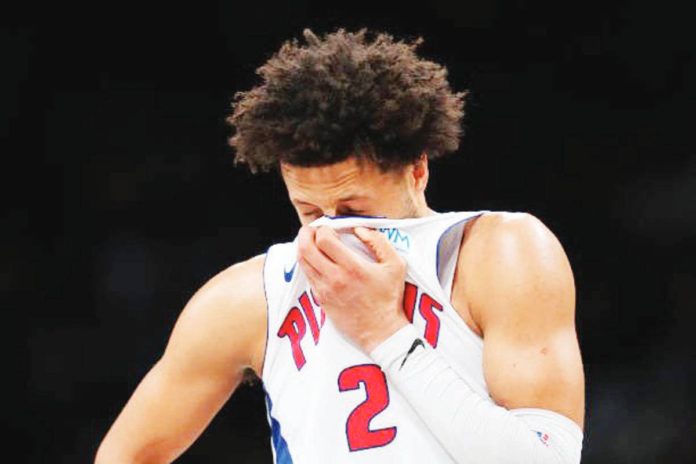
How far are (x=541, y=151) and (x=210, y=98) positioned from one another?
3.41ft

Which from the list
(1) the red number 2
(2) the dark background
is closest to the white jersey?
(1) the red number 2

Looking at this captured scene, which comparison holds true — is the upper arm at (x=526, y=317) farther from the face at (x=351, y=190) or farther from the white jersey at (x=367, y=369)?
the face at (x=351, y=190)

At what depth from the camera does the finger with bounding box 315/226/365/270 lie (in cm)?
151

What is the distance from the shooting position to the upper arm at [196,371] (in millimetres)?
1731

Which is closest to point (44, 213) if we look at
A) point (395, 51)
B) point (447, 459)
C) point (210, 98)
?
point (210, 98)

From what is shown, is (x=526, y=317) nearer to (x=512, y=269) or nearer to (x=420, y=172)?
(x=512, y=269)

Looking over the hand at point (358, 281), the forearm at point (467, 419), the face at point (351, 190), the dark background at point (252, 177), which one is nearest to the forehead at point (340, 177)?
the face at point (351, 190)

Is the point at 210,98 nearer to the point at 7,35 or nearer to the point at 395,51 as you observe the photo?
the point at 7,35

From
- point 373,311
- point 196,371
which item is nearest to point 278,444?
point 196,371

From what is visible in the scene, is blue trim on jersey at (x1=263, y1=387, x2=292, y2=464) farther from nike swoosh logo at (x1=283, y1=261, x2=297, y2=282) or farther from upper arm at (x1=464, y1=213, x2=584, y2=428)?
upper arm at (x1=464, y1=213, x2=584, y2=428)

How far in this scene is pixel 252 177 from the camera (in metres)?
3.68

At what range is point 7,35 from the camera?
3.62m

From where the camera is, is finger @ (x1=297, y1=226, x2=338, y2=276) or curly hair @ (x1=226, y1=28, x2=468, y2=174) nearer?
finger @ (x1=297, y1=226, x2=338, y2=276)

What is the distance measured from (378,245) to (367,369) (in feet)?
0.55
